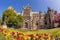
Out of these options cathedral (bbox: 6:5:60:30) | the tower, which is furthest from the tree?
the tower

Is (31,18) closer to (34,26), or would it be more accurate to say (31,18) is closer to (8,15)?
(34,26)

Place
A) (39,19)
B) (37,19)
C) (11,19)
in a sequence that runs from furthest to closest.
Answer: (37,19)
(39,19)
(11,19)

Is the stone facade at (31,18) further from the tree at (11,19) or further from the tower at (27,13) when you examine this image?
the tree at (11,19)

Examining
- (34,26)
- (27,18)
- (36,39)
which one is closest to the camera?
(36,39)

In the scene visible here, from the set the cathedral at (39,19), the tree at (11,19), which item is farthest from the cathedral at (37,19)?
the tree at (11,19)

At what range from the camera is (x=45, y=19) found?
7619 cm

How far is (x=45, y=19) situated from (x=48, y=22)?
3.64 m

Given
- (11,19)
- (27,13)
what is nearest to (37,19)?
(27,13)

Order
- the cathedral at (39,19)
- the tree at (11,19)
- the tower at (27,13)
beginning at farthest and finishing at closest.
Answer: the tower at (27,13) → the cathedral at (39,19) → the tree at (11,19)

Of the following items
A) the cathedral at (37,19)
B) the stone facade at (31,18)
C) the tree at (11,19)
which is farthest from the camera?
the stone facade at (31,18)

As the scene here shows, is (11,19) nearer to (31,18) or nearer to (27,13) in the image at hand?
(27,13)

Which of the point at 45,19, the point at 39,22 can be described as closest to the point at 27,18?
the point at 39,22

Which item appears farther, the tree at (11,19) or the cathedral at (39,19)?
the cathedral at (39,19)

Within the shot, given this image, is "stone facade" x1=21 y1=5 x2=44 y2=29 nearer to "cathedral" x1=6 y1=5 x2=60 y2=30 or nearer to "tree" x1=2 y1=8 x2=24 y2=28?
"cathedral" x1=6 y1=5 x2=60 y2=30
